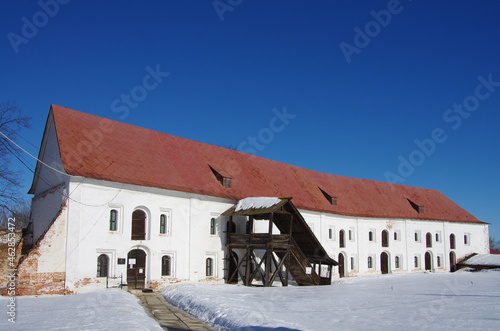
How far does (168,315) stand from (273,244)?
1180cm

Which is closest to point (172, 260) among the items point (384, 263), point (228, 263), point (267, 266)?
point (228, 263)

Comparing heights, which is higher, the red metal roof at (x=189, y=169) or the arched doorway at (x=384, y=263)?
the red metal roof at (x=189, y=169)

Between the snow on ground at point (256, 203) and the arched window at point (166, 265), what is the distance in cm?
529

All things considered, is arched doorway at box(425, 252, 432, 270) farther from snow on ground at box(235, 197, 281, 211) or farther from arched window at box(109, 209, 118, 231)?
arched window at box(109, 209, 118, 231)

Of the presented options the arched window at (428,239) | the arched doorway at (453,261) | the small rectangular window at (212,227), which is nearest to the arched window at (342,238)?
the arched window at (428,239)

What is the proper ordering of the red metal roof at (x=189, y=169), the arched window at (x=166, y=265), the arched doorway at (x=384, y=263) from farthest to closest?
the arched doorway at (x=384, y=263)
the arched window at (x=166, y=265)
the red metal roof at (x=189, y=169)

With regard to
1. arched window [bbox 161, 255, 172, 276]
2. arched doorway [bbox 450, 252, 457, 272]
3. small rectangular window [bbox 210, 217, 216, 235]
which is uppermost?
small rectangular window [bbox 210, 217, 216, 235]

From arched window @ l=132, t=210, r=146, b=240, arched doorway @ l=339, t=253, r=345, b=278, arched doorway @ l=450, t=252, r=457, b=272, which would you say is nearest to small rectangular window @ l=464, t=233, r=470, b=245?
arched doorway @ l=450, t=252, r=457, b=272

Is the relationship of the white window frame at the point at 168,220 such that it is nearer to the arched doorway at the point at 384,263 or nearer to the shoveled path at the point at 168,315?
the shoveled path at the point at 168,315

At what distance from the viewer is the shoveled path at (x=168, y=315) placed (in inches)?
560

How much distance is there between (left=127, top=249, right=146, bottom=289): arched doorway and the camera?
2464 centimetres

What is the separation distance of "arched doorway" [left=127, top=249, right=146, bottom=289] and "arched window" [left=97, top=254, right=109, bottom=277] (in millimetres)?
1208

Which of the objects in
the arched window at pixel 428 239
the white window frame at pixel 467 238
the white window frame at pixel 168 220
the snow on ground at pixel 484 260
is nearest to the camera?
the white window frame at pixel 168 220

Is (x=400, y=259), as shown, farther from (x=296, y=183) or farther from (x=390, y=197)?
(x=296, y=183)
